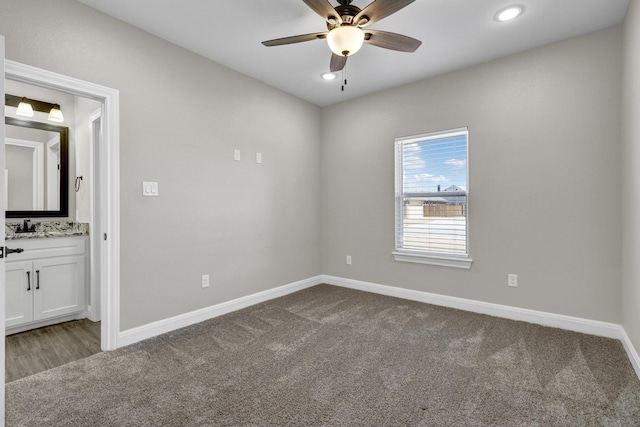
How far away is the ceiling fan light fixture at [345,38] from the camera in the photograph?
2.07 meters

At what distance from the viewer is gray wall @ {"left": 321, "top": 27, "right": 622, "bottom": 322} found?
2686mm

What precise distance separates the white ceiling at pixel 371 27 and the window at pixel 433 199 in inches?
32.5

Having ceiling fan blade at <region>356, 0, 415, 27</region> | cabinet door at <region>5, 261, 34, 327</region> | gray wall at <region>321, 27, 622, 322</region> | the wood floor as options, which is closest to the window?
gray wall at <region>321, 27, 622, 322</region>

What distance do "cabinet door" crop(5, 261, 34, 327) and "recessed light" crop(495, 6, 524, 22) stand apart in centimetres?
466

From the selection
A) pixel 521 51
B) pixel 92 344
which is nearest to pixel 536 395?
pixel 521 51

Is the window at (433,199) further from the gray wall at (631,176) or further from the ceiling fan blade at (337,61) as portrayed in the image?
the ceiling fan blade at (337,61)

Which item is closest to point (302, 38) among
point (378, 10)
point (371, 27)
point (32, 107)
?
point (378, 10)

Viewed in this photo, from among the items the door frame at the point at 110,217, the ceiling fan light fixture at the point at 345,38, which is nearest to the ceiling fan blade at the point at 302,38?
the ceiling fan light fixture at the point at 345,38

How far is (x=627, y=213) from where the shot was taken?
7.95ft

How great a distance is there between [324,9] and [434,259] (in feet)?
9.13

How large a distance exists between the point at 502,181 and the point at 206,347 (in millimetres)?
3182

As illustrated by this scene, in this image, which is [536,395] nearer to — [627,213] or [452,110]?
[627,213]

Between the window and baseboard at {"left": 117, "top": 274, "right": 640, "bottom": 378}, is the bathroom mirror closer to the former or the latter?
baseboard at {"left": 117, "top": 274, "right": 640, "bottom": 378}

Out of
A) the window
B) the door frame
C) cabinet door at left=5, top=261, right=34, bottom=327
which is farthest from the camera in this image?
the window
